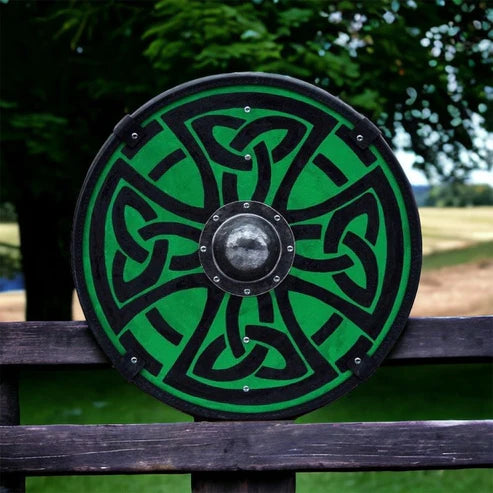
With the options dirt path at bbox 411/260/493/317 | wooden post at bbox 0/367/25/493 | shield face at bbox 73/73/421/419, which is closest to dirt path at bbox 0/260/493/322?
dirt path at bbox 411/260/493/317

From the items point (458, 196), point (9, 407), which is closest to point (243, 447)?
point (9, 407)

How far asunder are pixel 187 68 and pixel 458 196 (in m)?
21.4

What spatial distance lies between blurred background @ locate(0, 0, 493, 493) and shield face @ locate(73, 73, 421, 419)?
2468 mm

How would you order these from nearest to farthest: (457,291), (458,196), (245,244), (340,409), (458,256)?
(245,244)
(340,409)
(457,291)
(458,256)
(458,196)

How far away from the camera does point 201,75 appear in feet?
20.7

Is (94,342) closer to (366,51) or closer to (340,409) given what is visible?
(340,409)

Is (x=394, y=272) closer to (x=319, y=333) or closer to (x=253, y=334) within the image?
(x=319, y=333)

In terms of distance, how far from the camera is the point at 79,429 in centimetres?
264

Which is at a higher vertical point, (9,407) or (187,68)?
(187,68)

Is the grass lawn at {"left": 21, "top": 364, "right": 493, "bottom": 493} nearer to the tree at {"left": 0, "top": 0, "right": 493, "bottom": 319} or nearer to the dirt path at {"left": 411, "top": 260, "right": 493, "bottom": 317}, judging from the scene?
the tree at {"left": 0, "top": 0, "right": 493, "bottom": 319}

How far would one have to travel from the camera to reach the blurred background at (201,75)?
6066 mm

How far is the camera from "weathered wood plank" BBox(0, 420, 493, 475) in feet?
8.52

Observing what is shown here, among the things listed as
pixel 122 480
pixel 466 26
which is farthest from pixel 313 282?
pixel 466 26

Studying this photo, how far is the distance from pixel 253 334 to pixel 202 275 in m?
0.22
